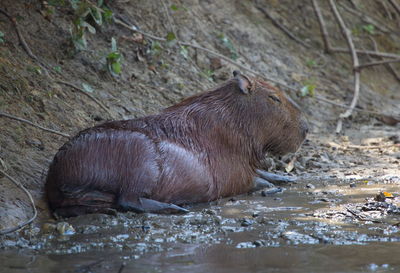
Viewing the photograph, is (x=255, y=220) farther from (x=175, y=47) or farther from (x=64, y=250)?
(x=175, y=47)

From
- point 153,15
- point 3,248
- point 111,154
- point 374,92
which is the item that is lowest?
point 3,248

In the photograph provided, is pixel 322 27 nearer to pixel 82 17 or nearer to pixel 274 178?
pixel 82 17

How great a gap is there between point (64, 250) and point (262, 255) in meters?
0.99

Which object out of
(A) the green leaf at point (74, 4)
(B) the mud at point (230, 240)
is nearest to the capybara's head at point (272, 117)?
(B) the mud at point (230, 240)

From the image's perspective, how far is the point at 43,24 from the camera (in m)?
6.72

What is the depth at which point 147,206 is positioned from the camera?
443 cm

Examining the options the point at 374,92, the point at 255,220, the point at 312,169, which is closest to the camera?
the point at 255,220

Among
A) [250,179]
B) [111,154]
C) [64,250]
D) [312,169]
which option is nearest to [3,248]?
[64,250]

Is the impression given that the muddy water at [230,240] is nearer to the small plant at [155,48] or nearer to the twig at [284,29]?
the small plant at [155,48]

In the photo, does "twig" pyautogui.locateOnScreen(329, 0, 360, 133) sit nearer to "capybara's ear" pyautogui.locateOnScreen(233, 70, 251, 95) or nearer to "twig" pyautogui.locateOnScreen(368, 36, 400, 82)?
"twig" pyautogui.locateOnScreen(368, 36, 400, 82)

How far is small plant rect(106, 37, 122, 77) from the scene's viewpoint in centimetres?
637

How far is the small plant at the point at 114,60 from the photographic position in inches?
251

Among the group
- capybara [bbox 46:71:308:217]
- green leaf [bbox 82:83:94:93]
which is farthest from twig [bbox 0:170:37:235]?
green leaf [bbox 82:83:94:93]

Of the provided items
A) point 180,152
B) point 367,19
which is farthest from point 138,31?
point 367,19
